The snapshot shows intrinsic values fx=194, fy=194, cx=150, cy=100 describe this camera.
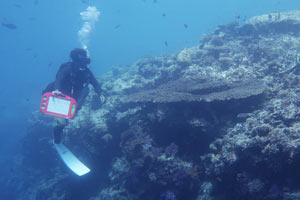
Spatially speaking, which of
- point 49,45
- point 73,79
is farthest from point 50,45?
point 73,79

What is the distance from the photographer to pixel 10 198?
56.2 ft

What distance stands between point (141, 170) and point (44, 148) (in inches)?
→ 477

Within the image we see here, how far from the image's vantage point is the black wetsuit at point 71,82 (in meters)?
7.46

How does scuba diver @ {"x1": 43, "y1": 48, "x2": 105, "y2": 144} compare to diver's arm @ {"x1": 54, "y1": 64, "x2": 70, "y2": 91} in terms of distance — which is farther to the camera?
scuba diver @ {"x1": 43, "y1": 48, "x2": 105, "y2": 144}

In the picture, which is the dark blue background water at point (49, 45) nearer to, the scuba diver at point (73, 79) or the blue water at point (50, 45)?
the blue water at point (50, 45)

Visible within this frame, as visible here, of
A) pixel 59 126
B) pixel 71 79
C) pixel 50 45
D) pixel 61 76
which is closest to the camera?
pixel 61 76

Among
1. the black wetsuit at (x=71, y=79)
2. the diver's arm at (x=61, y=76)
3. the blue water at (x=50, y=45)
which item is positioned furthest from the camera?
the blue water at (x=50, y=45)

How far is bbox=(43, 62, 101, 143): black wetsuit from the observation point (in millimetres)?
7465

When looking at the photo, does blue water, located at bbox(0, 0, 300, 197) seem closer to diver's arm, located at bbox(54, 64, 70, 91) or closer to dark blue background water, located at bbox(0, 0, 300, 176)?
dark blue background water, located at bbox(0, 0, 300, 176)

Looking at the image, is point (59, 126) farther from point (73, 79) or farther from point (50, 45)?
point (50, 45)

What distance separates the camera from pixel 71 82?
7.77 metres

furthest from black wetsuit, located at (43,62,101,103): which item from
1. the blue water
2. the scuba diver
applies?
the blue water

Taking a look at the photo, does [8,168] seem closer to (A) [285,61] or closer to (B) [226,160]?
(B) [226,160]

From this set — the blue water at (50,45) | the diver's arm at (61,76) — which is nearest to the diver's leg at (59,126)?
the diver's arm at (61,76)
